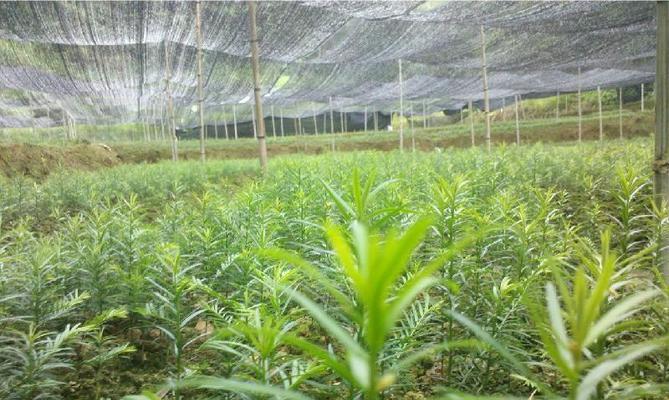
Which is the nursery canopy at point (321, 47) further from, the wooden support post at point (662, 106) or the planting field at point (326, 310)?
the planting field at point (326, 310)

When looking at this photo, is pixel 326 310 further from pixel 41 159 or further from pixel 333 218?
pixel 41 159

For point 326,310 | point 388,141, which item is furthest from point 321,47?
point 326,310

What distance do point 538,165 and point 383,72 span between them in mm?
12713

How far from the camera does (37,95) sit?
21422mm

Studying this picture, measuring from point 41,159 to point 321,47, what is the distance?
8.44 m

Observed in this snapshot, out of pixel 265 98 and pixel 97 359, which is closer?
pixel 97 359

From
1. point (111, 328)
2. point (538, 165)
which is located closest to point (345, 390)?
point (111, 328)

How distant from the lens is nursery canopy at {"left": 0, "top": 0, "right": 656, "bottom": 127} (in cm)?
985

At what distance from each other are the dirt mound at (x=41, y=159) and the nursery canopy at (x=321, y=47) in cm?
290

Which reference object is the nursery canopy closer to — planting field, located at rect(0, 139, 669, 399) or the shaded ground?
the shaded ground

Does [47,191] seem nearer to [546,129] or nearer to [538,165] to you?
[538,165]

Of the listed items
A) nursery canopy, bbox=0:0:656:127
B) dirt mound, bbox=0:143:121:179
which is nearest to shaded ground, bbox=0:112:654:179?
dirt mound, bbox=0:143:121:179

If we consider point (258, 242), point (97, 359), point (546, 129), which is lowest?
point (97, 359)

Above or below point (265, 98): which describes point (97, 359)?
below
